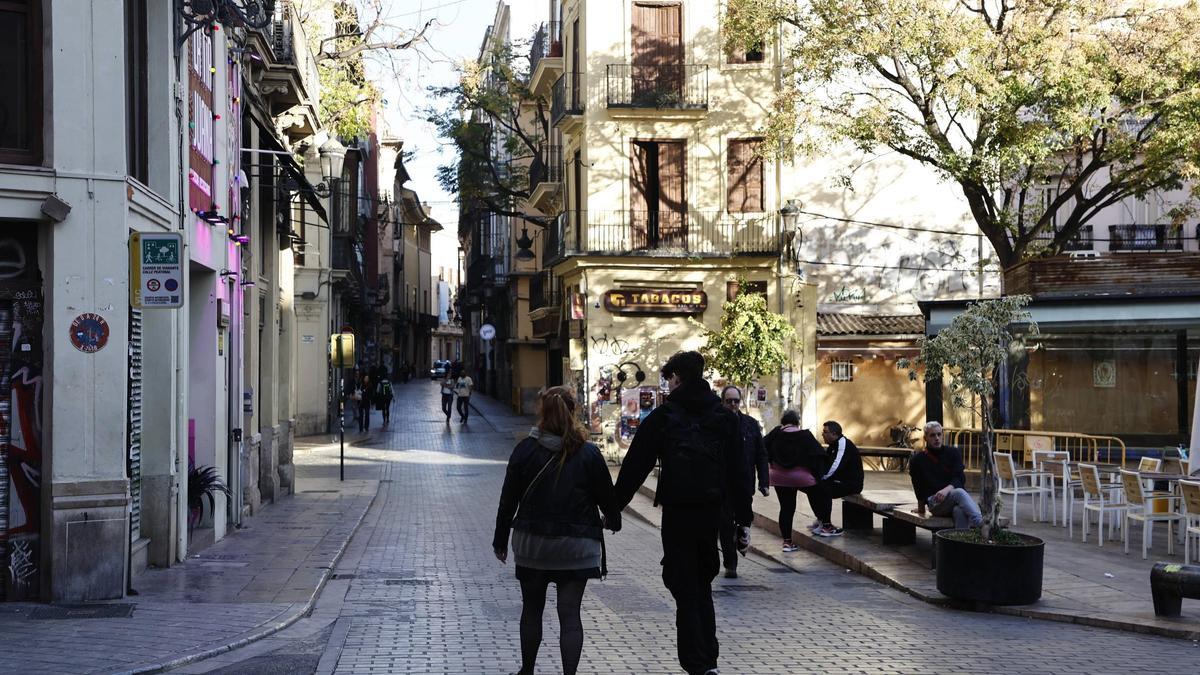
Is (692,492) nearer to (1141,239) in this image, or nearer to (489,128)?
(1141,239)

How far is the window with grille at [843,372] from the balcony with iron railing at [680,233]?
3.11m

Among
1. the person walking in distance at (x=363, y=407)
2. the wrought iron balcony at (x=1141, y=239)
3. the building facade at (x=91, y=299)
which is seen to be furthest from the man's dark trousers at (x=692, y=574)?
the person walking in distance at (x=363, y=407)

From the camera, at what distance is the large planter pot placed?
10539 millimetres

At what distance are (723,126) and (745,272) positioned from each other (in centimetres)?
357

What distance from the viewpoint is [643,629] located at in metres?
9.52

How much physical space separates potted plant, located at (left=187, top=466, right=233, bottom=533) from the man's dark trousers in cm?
808

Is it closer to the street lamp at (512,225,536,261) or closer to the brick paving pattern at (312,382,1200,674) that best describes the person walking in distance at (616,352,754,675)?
the brick paving pattern at (312,382,1200,674)

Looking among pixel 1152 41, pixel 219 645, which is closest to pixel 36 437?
pixel 219 645

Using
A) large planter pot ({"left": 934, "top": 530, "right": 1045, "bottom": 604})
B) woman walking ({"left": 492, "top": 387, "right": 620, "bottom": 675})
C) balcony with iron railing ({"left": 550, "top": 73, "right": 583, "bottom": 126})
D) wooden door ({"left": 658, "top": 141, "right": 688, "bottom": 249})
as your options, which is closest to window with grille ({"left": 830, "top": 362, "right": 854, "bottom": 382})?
wooden door ({"left": 658, "top": 141, "right": 688, "bottom": 249})

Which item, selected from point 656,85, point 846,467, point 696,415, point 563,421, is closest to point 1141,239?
point 656,85

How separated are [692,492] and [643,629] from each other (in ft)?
8.67

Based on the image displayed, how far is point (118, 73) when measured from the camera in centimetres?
1052

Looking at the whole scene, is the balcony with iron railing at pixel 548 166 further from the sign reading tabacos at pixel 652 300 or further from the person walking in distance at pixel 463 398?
the sign reading tabacos at pixel 652 300

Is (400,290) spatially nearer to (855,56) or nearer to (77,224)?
(855,56)
